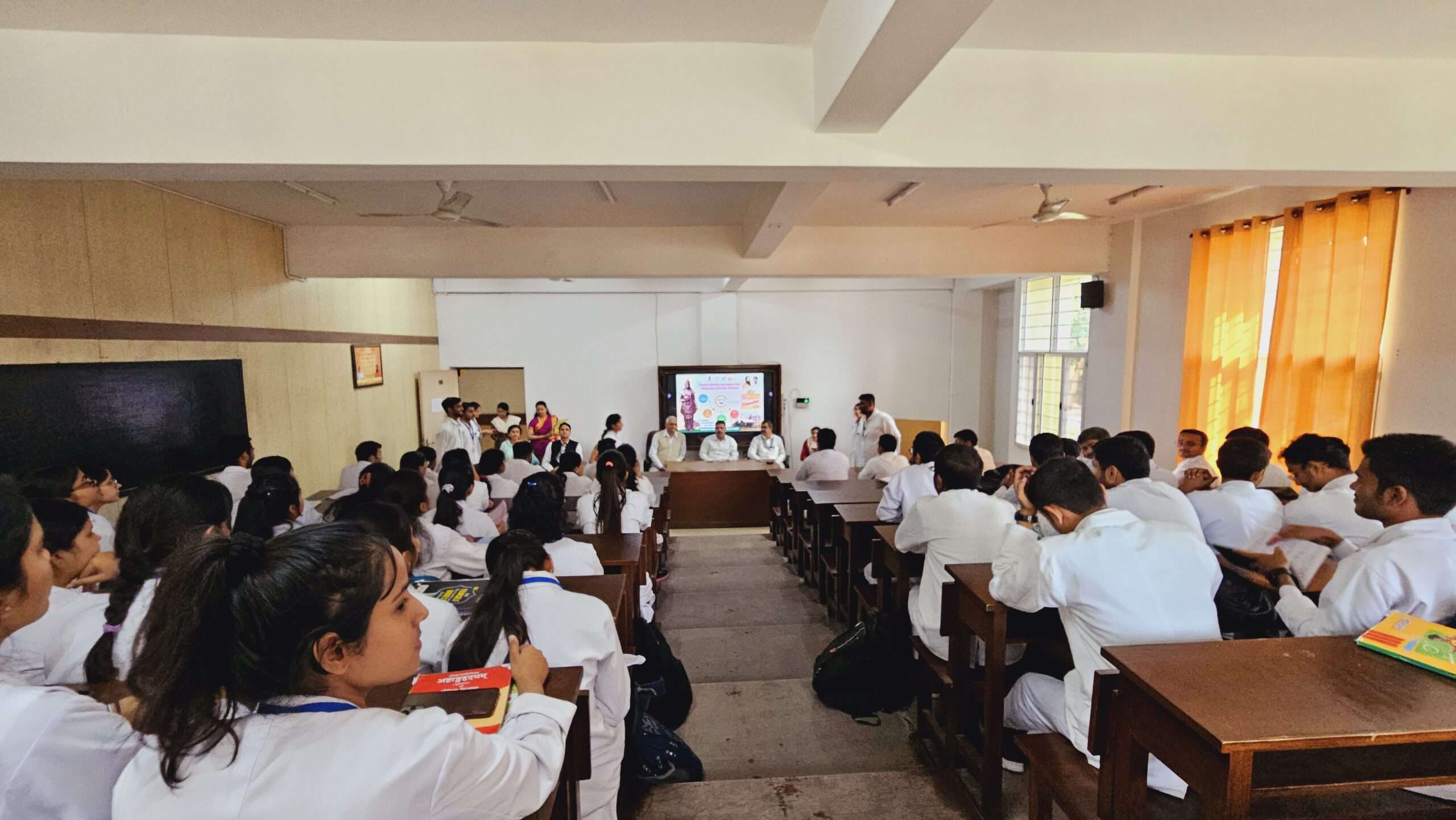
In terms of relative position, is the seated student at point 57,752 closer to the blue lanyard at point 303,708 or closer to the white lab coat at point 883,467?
the blue lanyard at point 303,708

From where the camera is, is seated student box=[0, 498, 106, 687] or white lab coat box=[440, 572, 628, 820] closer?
seated student box=[0, 498, 106, 687]

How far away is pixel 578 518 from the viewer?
13.6ft

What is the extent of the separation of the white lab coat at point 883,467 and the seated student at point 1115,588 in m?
3.39

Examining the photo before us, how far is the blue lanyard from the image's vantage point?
922mm

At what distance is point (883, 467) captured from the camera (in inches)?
214

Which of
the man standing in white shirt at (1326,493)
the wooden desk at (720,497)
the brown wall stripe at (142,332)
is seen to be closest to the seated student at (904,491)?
the man standing in white shirt at (1326,493)

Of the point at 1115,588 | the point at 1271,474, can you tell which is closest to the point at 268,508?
the point at 1115,588

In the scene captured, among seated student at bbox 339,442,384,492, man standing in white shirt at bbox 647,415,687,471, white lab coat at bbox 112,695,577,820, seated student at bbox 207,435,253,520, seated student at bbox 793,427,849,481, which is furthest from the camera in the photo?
man standing in white shirt at bbox 647,415,687,471

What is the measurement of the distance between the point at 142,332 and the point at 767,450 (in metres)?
5.86

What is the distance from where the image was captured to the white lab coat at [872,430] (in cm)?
724

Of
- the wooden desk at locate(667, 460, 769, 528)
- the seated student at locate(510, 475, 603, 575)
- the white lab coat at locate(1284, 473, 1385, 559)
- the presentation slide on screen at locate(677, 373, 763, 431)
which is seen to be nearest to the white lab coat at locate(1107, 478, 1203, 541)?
the white lab coat at locate(1284, 473, 1385, 559)

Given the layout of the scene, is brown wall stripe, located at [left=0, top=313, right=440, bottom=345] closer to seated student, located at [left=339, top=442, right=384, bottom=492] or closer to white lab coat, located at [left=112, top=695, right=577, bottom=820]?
seated student, located at [left=339, top=442, right=384, bottom=492]

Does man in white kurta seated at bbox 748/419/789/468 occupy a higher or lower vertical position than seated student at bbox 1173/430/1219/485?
lower

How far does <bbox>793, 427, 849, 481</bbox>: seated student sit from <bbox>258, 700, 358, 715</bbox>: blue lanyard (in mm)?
4863
